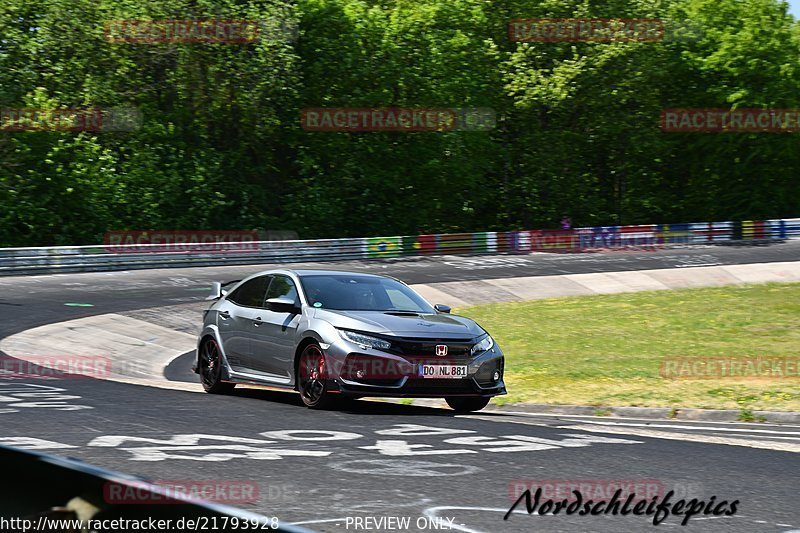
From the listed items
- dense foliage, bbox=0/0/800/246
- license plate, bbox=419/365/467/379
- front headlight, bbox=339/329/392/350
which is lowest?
license plate, bbox=419/365/467/379

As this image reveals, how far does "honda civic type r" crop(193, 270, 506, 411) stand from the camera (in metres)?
11.4

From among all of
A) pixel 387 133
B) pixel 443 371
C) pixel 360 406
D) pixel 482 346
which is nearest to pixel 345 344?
pixel 443 371

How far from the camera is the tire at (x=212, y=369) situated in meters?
13.4

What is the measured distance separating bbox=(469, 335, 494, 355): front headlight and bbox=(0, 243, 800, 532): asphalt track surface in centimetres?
70

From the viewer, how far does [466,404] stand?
12.6 metres

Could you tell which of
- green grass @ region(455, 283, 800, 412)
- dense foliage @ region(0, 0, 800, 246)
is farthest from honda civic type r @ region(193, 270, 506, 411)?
dense foliage @ region(0, 0, 800, 246)

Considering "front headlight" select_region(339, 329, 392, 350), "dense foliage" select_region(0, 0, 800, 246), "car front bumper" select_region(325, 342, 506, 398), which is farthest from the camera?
"dense foliage" select_region(0, 0, 800, 246)

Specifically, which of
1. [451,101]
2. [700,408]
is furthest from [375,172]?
[700,408]

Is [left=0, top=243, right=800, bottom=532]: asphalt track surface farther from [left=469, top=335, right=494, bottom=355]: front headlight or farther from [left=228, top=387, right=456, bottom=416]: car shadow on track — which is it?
[left=469, top=335, right=494, bottom=355]: front headlight

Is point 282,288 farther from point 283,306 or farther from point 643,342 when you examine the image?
point 643,342

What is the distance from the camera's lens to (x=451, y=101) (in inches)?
2178

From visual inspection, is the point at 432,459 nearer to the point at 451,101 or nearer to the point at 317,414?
the point at 317,414

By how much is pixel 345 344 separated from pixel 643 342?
12.3 meters

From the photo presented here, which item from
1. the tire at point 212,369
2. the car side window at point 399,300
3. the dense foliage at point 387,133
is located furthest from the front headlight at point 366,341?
the dense foliage at point 387,133
